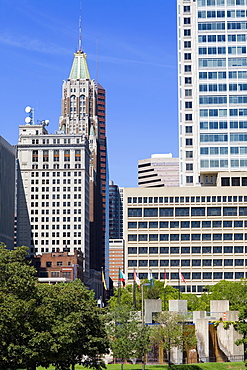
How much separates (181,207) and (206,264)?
14742mm

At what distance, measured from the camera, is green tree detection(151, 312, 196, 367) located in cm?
7975

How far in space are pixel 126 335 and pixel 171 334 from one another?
5.42 m

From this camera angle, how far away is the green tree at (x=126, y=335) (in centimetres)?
7688

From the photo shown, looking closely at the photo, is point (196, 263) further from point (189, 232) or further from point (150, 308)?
point (150, 308)

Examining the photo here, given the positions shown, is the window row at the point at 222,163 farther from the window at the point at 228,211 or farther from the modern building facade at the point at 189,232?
the window at the point at 228,211

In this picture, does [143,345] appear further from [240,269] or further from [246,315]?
[240,269]

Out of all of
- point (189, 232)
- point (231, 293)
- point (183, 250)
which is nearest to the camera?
point (231, 293)

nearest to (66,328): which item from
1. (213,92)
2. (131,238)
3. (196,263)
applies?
(131,238)

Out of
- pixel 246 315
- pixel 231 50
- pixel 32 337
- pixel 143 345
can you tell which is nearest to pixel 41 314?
pixel 32 337

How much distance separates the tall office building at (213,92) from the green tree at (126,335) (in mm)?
96593

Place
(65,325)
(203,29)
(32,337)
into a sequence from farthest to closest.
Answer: (203,29) → (65,325) → (32,337)

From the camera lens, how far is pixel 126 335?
7750cm

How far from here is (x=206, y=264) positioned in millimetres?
168125

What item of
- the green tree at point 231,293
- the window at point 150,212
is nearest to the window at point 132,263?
the window at point 150,212
